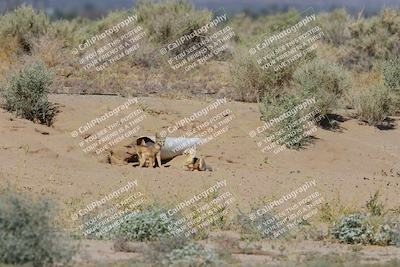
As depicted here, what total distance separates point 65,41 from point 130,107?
7.41 m

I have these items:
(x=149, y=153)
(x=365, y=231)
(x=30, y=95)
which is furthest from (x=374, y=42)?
(x=365, y=231)

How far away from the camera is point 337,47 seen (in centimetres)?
2792

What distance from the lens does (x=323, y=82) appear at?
19.7m

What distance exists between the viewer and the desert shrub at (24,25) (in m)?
24.1

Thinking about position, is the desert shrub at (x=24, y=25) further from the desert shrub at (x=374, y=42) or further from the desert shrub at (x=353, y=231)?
the desert shrub at (x=353, y=231)

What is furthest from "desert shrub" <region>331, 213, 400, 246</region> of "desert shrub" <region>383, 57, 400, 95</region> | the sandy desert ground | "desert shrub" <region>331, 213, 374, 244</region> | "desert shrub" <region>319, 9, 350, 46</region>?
"desert shrub" <region>319, 9, 350, 46</region>

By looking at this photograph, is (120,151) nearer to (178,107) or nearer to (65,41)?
(178,107)

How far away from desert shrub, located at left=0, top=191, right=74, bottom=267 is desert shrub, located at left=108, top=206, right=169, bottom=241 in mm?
1908

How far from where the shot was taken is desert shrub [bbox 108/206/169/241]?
1148 centimetres

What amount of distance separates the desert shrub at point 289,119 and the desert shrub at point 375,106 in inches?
60.0

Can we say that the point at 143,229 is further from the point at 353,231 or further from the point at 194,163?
the point at 194,163

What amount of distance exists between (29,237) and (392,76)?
12994 mm

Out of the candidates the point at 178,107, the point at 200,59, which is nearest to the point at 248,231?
the point at 178,107

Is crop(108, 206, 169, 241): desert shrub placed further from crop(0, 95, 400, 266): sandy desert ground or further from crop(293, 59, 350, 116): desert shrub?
crop(293, 59, 350, 116): desert shrub
